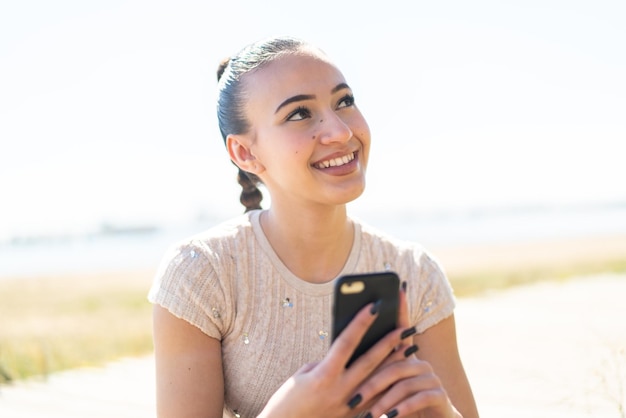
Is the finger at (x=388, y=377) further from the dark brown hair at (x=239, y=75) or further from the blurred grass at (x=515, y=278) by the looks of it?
the blurred grass at (x=515, y=278)

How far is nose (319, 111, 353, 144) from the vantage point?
214cm

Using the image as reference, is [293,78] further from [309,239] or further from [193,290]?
[193,290]

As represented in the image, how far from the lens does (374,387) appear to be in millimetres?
1664

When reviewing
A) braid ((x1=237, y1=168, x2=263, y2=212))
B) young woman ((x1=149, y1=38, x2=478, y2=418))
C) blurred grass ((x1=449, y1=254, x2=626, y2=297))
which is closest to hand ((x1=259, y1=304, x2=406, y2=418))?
young woman ((x1=149, y1=38, x2=478, y2=418))

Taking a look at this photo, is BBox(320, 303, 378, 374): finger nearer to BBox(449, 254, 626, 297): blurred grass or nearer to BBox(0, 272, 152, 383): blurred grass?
BBox(0, 272, 152, 383): blurred grass

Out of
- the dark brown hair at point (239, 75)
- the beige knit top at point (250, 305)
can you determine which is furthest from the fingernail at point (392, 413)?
the dark brown hair at point (239, 75)

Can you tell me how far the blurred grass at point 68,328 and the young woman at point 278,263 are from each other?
147 inches

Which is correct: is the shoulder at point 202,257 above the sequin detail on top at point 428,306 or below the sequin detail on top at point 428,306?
above

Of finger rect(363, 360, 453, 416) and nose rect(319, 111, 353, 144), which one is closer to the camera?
finger rect(363, 360, 453, 416)

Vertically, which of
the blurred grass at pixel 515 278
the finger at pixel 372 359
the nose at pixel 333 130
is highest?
the nose at pixel 333 130

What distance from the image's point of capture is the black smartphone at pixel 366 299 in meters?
1.58

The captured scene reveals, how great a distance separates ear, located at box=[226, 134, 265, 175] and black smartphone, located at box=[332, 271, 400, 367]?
881 millimetres

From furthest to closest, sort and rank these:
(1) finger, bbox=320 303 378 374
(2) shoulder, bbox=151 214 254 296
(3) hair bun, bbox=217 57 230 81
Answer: (3) hair bun, bbox=217 57 230 81, (2) shoulder, bbox=151 214 254 296, (1) finger, bbox=320 303 378 374

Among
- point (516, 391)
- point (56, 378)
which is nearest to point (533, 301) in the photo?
point (516, 391)
